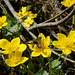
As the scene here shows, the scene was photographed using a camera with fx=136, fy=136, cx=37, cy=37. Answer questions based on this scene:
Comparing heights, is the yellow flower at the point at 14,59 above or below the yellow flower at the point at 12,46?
below

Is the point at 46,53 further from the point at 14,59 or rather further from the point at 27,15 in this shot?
the point at 27,15

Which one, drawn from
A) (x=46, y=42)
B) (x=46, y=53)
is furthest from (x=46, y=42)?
(x=46, y=53)

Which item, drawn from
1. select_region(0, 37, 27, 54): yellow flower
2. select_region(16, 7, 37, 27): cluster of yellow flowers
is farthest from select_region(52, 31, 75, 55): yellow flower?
select_region(16, 7, 37, 27): cluster of yellow flowers

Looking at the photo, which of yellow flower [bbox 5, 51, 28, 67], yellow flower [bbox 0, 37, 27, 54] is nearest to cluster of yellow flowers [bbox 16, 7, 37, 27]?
yellow flower [bbox 0, 37, 27, 54]

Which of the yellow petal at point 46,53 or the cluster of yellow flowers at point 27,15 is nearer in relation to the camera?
the yellow petal at point 46,53

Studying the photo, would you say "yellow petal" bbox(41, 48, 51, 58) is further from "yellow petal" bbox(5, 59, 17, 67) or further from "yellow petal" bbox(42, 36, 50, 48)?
"yellow petal" bbox(5, 59, 17, 67)

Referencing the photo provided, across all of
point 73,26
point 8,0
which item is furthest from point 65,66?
point 8,0

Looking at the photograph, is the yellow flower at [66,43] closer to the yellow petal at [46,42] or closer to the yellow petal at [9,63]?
the yellow petal at [46,42]

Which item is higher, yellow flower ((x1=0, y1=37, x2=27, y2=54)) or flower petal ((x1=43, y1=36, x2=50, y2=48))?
yellow flower ((x1=0, y1=37, x2=27, y2=54))

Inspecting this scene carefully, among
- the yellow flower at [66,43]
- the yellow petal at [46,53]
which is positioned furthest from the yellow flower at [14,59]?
the yellow flower at [66,43]

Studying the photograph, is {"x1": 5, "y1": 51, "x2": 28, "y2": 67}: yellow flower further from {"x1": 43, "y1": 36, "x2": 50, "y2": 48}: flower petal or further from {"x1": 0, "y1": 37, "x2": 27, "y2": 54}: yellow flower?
{"x1": 43, "y1": 36, "x2": 50, "y2": 48}: flower petal

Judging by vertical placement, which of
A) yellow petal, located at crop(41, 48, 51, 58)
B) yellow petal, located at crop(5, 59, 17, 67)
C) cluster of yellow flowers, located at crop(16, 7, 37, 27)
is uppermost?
cluster of yellow flowers, located at crop(16, 7, 37, 27)

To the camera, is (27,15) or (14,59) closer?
(14,59)

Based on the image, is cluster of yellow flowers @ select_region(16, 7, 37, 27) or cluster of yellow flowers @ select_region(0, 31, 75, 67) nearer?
cluster of yellow flowers @ select_region(0, 31, 75, 67)
